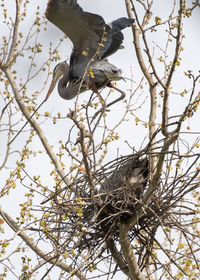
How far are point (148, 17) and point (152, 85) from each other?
1.10m

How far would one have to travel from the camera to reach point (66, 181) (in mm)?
6000

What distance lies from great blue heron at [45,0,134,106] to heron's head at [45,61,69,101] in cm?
37

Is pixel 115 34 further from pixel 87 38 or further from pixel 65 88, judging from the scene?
pixel 65 88

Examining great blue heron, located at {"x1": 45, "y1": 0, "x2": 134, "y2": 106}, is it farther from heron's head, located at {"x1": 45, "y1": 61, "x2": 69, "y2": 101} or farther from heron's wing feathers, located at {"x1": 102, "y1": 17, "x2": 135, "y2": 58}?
heron's head, located at {"x1": 45, "y1": 61, "x2": 69, "y2": 101}

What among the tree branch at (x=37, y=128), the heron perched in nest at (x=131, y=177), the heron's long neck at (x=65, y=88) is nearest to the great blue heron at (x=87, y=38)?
the heron's long neck at (x=65, y=88)

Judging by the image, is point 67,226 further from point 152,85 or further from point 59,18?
point 59,18

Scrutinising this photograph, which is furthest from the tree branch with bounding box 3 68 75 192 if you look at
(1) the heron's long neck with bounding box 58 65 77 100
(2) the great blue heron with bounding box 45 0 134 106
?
(1) the heron's long neck with bounding box 58 65 77 100

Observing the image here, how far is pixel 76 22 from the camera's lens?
6.86 meters

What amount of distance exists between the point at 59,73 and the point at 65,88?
0.52 metres

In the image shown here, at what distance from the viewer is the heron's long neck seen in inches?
309

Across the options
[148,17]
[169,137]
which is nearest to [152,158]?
[169,137]

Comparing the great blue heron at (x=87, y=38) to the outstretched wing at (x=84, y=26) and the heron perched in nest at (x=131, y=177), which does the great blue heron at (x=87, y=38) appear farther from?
the heron perched in nest at (x=131, y=177)

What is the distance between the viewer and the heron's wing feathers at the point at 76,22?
21.5 ft

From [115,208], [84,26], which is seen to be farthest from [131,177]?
[84,26]
